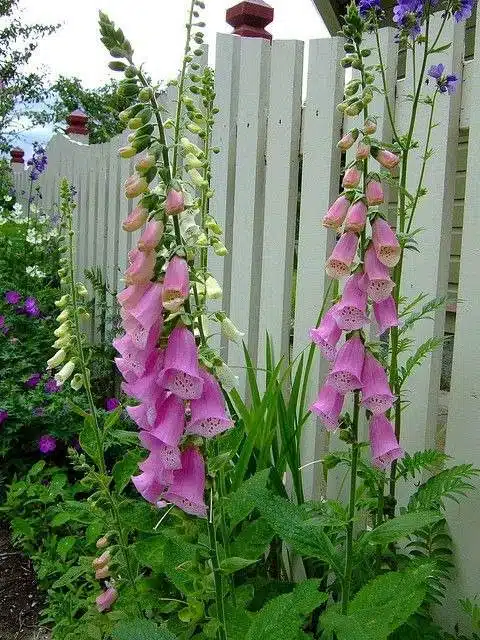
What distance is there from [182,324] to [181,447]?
0.20 meters

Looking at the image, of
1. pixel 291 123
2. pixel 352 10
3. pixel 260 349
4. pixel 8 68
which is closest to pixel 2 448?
pixel 260 349

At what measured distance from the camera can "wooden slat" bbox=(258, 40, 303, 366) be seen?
7.64 ft

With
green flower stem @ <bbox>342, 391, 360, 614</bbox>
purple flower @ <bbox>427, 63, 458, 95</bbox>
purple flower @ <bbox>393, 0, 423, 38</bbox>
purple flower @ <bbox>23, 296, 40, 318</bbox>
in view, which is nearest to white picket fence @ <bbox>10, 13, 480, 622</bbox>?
purple flower @ <bbox>427, 63, 458, 95</bbox>

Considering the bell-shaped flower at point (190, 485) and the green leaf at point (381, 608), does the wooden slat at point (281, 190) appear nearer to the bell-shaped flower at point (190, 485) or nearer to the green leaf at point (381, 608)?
the green leaf at point (381, 608)

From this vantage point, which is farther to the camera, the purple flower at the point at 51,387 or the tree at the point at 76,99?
the tree at the point at 76,99

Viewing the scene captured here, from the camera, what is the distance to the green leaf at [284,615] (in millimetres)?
1092

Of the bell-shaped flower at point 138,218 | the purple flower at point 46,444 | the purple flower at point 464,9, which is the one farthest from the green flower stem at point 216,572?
the purple flower at point 46,444

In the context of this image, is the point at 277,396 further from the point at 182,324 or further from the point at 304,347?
the point at 182,324

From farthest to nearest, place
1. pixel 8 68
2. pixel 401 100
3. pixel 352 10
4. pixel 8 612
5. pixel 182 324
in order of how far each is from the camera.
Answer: pixel 8 68
pixel 8 612
pixel 401 100
pixel 352 10
pixel 182 324

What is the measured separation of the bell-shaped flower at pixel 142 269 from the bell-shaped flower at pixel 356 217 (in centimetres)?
38

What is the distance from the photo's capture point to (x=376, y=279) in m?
1.16

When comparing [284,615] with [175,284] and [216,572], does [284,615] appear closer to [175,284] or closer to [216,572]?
[216,572]

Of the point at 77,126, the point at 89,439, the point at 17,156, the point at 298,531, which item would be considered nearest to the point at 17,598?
the point at 89,439

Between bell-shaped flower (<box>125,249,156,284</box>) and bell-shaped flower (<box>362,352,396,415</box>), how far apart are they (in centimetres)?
44
